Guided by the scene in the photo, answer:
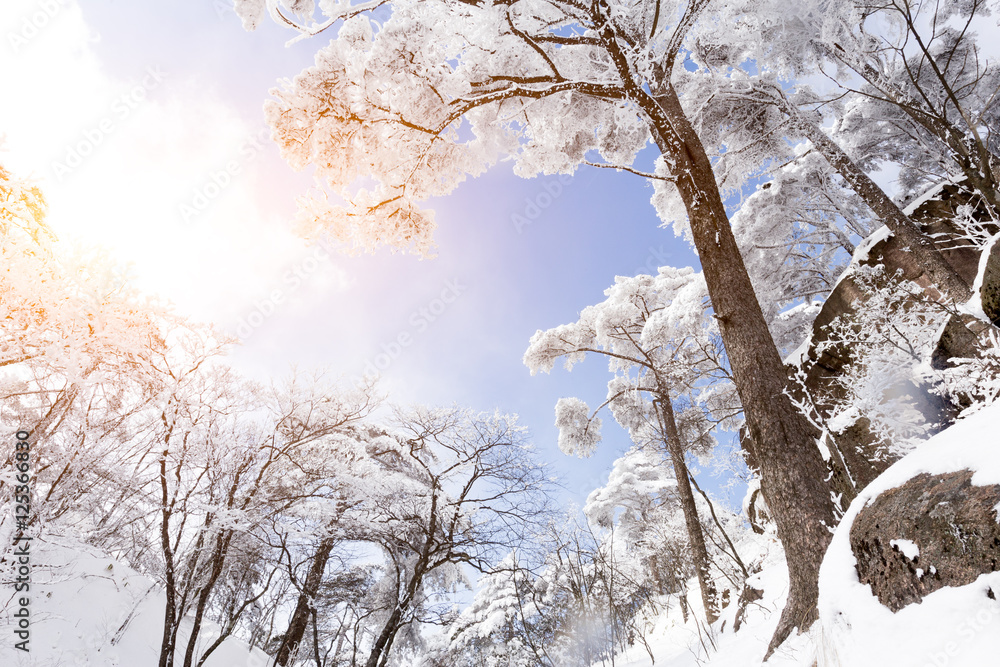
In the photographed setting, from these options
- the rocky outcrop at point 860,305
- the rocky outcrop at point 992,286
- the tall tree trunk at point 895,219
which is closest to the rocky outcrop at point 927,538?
the rocky outcrop at point 992,286

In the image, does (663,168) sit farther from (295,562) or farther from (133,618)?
(133,618)

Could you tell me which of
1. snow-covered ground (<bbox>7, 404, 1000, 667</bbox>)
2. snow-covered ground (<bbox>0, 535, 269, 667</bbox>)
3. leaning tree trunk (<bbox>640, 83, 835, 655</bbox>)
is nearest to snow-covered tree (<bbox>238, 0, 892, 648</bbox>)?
leaning tree trunk (<bbox>640, 83, 835, 655</bbox>)

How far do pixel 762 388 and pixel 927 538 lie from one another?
2.42m

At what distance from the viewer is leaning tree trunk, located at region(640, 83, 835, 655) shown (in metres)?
3.12

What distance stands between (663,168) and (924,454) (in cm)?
794

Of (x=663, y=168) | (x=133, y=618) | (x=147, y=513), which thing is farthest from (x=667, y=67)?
(x=133, y=618)

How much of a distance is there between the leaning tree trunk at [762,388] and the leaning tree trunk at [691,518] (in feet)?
21.0

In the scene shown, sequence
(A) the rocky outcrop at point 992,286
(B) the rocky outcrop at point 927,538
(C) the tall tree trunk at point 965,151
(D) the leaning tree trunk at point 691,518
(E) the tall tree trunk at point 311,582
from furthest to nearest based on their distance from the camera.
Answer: (D) the leaning tree trunk at point 691,518 → (E) the tall tree trunk at point 311,582 → (C) the tall tree trunk at point 965,151 → (A) the rocky outcrop at point 992,286 → (B) the rocky outcrop at point 927,538

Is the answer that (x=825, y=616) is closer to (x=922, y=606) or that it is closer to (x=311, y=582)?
(x=922, y=606)

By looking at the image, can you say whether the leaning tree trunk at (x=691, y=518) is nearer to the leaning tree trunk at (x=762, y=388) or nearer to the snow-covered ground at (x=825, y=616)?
the snow-covered ground at (x=825, y=616)

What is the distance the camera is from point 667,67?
5.16 meters

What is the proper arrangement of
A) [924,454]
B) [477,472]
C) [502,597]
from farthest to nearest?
1. [502,597]
2. [477,472]
3. [924,454]

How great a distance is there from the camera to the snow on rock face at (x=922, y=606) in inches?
43.3

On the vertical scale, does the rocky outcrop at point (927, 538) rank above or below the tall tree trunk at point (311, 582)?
below
